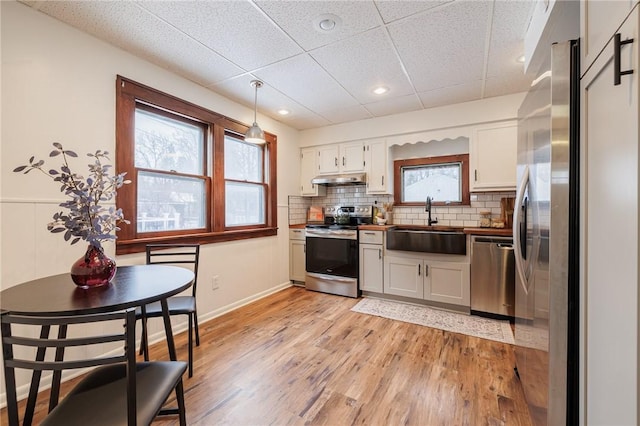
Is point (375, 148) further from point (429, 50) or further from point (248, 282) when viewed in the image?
point (248, 282)

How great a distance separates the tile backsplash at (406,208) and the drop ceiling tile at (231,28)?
224cm

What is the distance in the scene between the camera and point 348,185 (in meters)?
4.31

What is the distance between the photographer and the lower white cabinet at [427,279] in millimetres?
2980

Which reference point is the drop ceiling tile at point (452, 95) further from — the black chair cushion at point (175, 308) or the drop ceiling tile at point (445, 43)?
the black chair cushion at point (175, 308)

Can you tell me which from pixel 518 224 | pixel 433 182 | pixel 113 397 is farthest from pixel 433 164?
pixel 113 397

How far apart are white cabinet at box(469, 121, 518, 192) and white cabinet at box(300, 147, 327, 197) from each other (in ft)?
6.91

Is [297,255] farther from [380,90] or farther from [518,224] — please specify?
[518,224]

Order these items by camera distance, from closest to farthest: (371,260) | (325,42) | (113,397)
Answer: (113,397)
(325,42)
(371,260)

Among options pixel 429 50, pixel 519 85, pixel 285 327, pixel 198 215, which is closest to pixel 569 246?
pixel 429 50

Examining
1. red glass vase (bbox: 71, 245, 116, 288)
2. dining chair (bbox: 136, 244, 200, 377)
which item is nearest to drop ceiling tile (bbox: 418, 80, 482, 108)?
dining chair (bbox: 136, 244, 200, 377)

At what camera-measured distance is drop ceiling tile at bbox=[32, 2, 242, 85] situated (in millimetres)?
1711

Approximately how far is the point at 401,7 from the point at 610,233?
1682 mm

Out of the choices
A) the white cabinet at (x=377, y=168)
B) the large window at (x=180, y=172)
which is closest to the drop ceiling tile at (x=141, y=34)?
the large window at (x=180, y=172)

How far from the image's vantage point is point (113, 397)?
98cm
